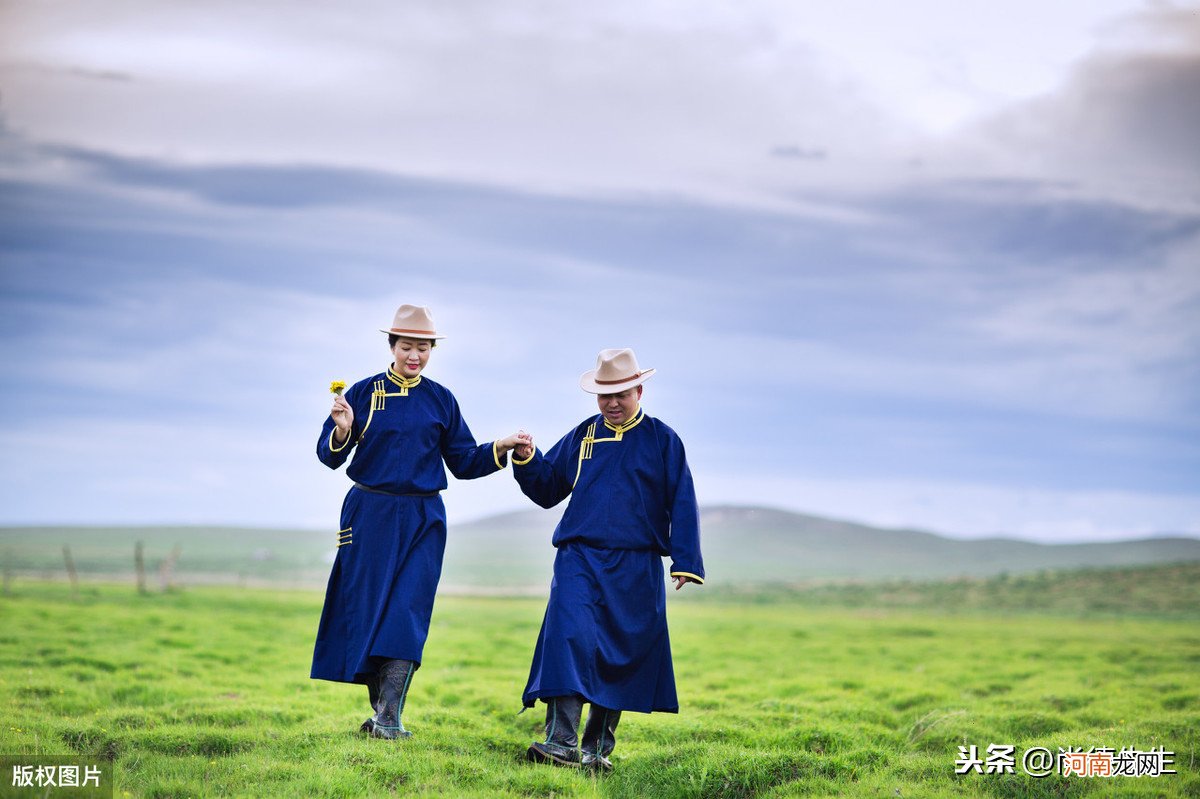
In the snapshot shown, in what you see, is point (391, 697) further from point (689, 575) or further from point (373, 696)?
point (689, 575)

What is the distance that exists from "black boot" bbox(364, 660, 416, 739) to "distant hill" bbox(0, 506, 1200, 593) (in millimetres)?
107272

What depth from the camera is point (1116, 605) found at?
44.3 metres

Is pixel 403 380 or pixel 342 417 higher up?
pixel 403 380

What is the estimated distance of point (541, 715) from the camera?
11148 mm

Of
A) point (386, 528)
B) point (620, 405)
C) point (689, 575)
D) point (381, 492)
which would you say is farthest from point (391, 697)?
point (620, 405)

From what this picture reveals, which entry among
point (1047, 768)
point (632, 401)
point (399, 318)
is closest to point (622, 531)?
point (632, 401)

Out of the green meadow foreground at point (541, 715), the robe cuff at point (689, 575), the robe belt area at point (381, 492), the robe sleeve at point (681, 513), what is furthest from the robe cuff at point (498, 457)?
the green meadow foreground at point (541, 715)

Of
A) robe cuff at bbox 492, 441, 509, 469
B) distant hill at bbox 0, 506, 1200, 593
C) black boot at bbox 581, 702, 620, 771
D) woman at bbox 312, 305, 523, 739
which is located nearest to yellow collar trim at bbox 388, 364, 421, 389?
woman at bbox 312, 305, 523, 739

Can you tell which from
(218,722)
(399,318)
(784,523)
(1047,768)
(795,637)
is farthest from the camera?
(784,523)

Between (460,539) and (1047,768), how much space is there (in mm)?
184348

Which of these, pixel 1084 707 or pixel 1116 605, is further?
pixel 1116 605

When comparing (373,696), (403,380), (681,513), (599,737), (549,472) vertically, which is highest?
(403,380)

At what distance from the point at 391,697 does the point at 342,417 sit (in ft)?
6.87

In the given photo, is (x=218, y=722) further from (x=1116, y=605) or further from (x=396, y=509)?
(x=1116, y=605)
